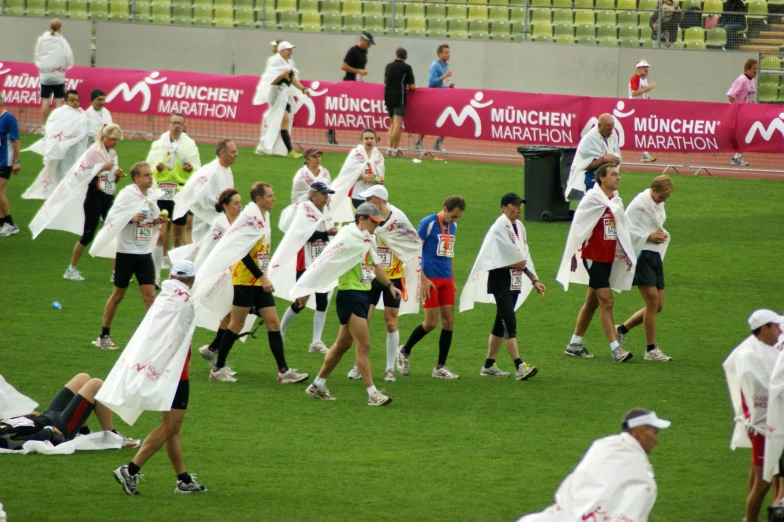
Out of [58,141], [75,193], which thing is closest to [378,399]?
[75,193]

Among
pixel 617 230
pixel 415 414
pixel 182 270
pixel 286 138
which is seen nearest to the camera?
pixel 182 270

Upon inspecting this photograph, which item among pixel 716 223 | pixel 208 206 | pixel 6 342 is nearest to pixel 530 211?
pixel 716 223

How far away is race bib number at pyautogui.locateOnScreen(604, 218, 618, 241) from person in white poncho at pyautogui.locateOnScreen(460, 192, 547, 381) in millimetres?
1026

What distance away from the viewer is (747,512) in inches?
301

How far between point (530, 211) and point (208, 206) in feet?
24.5

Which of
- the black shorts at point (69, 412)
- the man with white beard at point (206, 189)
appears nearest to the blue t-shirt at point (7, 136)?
the man with white beard at point (206, 189)

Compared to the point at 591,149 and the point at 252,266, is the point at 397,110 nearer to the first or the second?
the point at 591,149

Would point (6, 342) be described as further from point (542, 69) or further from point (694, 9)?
point (694, 9)

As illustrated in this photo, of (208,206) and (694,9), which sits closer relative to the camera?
(208,206)

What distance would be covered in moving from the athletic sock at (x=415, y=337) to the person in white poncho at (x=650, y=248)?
2.52m

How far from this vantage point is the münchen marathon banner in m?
22.8

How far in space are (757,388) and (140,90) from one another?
21477mm

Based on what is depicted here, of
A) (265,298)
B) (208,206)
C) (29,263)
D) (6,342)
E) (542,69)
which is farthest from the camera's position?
(542,69)

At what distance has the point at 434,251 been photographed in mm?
11781
